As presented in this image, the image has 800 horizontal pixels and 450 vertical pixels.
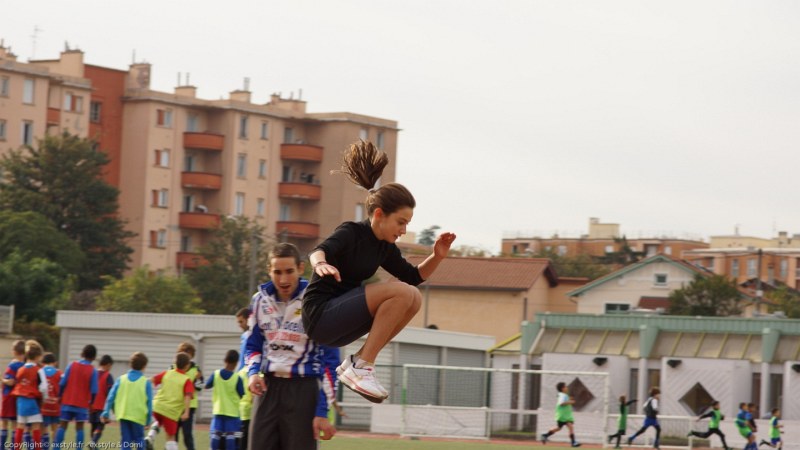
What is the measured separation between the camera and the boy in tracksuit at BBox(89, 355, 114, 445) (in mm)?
21125

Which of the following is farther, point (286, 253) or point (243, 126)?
point (243, 126)

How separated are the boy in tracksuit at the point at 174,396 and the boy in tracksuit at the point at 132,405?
491 mm

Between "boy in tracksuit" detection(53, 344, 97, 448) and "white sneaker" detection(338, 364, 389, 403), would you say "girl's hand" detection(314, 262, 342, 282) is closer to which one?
"white sneaker" detection(338, 364, 389, 403)

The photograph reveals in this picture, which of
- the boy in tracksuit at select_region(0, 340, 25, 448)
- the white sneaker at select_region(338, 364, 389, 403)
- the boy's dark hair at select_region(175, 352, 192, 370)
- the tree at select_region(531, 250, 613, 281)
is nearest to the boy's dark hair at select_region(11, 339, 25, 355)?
the boy in tracksuit at select_region(0, 340, 25, 448)

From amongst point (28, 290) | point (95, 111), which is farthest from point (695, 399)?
point (95, 111)

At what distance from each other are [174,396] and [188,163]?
291 feet

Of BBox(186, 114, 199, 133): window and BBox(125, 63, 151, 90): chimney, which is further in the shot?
BBox(186, 114, 199, 133): window

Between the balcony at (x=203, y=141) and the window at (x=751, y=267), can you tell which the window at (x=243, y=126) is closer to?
the balcony at (x=203, y=141)

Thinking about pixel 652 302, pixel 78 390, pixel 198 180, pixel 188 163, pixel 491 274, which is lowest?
pixel 78 390

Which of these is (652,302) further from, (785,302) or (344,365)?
(344,365)

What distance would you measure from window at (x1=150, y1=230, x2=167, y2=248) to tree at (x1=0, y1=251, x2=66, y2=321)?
33571mm

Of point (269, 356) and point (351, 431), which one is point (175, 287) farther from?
point (269, 356)

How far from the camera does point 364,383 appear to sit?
30.5 feet

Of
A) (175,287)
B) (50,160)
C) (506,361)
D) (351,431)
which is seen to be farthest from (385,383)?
(50,160)
